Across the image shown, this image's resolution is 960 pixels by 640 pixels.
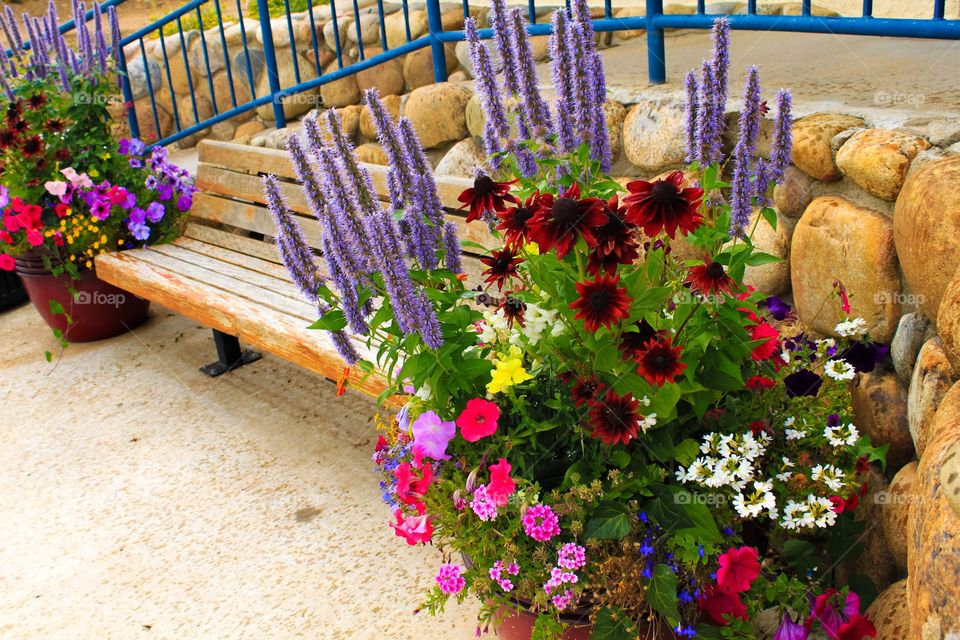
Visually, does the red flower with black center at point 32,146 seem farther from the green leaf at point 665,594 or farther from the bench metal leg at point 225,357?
the green leaf at point 665,594

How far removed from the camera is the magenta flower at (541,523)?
5.86 ft

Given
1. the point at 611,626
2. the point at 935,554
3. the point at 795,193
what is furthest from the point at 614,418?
the point at 795,193

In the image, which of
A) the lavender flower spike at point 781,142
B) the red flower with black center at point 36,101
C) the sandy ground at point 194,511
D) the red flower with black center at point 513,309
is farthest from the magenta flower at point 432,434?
the red flower with black center at point 36,101

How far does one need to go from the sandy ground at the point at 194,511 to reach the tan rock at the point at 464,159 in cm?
103

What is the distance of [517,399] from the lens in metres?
1.89

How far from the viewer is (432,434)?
1.92 metres

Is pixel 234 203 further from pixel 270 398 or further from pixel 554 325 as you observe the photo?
pixel 554 325

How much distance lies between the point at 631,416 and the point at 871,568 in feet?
2.96

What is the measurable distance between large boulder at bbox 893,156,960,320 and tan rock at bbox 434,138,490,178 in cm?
174

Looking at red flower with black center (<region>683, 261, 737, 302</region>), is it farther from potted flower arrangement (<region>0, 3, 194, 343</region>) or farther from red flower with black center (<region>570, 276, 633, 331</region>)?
potted flower arrangement (<region>0, 3, 194, 343</region>)

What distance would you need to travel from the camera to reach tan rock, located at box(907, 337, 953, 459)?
1921mm

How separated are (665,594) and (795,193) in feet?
3.93

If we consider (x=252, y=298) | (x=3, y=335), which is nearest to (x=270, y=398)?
(x=252, y=298)

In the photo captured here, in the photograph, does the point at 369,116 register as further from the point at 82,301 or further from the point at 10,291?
the point at 10,291
